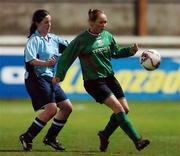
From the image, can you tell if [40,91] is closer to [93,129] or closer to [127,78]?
[93,129]

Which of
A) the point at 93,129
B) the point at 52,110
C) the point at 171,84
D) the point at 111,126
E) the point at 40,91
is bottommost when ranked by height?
the point at 171,84

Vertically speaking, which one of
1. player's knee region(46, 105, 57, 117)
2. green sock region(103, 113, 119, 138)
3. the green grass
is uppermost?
player's knee region(46, 105, 57, 117)

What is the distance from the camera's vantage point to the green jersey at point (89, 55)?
36.1 ft

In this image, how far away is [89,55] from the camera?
36.4 ft

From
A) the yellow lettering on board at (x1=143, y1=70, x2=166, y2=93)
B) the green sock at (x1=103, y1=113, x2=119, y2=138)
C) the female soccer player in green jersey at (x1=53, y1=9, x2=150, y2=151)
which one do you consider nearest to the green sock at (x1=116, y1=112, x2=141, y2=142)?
the female soccer player in green jersey at (x1=53, y1=9, x2=150, y2=151)

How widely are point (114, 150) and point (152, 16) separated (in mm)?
18220

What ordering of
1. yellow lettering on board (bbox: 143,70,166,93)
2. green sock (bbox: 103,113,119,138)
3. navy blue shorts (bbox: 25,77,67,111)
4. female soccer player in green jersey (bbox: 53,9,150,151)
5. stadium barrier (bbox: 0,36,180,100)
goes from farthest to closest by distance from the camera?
yellow lettering on board (bbox: 143,70,166,93), stadium barrier (bbox: 0,36,180,100), green sock (bbox: 103,113,119,138), navy blue shorts (bbox: 25,77,67,111), female soccer player in green jersey (bbox: 53,9,150,151)

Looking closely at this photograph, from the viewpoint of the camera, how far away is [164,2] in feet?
96.8

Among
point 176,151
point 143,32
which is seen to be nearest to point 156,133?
point 176,151

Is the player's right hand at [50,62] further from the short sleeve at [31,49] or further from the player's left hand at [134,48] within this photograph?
the player's left hand at [134,48]

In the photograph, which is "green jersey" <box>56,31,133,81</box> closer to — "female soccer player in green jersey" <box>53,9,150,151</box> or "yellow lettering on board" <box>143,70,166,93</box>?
"female soccer player in green jersey" <box>53,9,150,151</box>

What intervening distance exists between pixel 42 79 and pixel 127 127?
1.38 metres

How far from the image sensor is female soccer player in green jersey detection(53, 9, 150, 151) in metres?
11.0

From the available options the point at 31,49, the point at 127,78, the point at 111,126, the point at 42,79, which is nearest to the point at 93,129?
the point at 111,126
